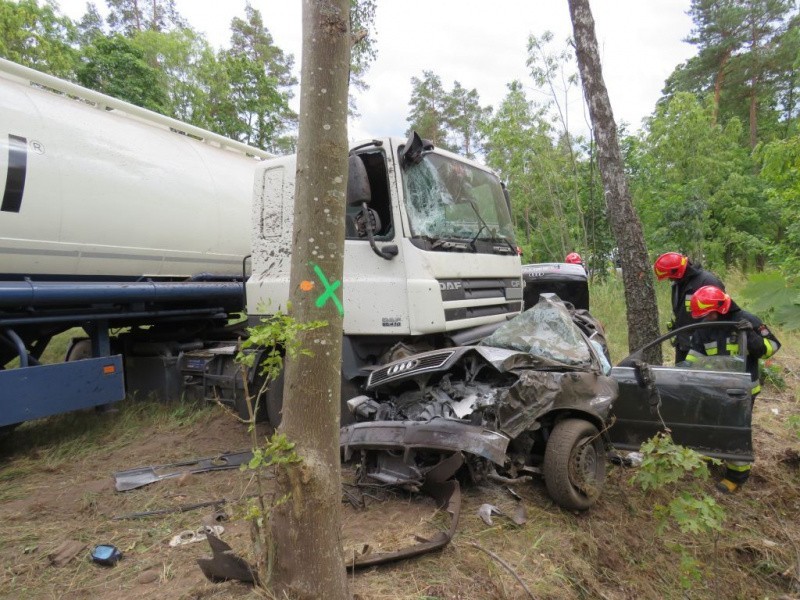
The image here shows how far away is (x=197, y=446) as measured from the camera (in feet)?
14.8

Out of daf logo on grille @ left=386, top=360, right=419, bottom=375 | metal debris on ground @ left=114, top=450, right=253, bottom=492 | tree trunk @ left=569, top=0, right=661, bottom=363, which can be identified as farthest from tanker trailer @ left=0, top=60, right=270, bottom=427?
tree trunk @ left=569, top=0, right=661, bottom=363

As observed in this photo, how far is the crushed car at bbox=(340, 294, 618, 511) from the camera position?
287 cm

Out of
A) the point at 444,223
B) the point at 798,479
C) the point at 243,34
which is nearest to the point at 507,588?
the point at 444,223

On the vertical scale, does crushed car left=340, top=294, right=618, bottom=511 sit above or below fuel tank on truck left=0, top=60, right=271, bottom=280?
below

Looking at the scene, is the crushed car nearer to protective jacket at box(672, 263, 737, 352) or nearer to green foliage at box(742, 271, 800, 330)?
protective jacket at box(672, 263, 737, 352)

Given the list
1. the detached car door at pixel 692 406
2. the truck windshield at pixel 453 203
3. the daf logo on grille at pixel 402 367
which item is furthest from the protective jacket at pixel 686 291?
the daf logo on grille at pixel 402 367

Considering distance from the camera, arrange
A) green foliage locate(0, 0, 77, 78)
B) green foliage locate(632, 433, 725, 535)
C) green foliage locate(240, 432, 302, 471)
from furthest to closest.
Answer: green foliage locate(0, 0, 77, 78) < green foliage locate(632, 433, 725, 535) < green foliage locate(240, 432, 302, 471)

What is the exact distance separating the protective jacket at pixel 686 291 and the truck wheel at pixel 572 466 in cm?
173

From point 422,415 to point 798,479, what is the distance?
10.4 feet

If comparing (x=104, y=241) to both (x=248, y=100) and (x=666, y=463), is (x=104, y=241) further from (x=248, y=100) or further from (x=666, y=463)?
(x=248, y=100)

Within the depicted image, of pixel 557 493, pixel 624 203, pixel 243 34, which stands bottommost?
pixel 557 493

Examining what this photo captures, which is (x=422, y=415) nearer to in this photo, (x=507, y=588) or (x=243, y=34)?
(x=507, y=588)

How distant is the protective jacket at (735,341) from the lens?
3.74m

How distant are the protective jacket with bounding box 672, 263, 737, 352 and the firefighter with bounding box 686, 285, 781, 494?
20cm
